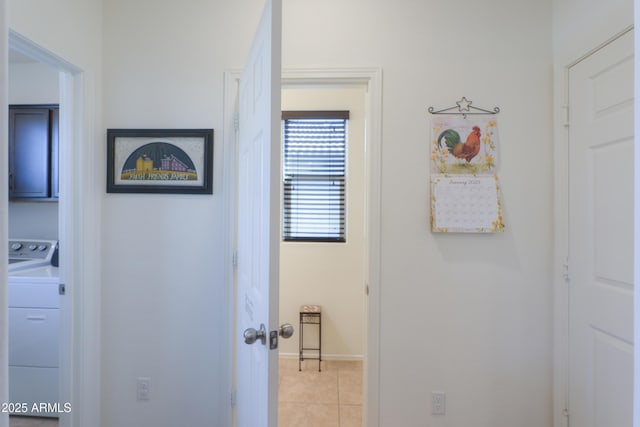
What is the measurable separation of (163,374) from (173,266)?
1.97ft

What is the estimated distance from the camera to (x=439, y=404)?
1564 mm

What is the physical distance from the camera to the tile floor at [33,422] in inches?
73.6

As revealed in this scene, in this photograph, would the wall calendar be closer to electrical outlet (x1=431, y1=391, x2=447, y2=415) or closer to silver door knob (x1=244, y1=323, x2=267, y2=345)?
electrical outlet (x1=431, y1=391, x2=447, y2=415)

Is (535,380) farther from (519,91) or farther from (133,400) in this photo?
(133,400)

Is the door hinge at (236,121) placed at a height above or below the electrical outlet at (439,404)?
above

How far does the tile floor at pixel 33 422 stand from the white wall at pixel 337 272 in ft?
5.28

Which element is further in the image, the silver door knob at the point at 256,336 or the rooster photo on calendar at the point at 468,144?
the rooster photo on calendar at the point at 468,144

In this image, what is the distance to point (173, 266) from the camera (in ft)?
5.39

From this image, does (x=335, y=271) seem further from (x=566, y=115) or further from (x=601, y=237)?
(x=566, y=115)

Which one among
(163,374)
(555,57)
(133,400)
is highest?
(555,57)

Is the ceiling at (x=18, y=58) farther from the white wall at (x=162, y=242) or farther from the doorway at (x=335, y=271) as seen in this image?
the doorway at (x=335, y=271)

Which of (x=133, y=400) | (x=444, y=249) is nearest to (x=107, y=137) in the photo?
(x=133, y=400)

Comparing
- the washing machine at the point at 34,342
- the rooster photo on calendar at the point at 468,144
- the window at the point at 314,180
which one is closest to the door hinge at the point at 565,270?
the rooster photo on calendar at the point at 468,144

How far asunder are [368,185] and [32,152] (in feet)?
8.45
